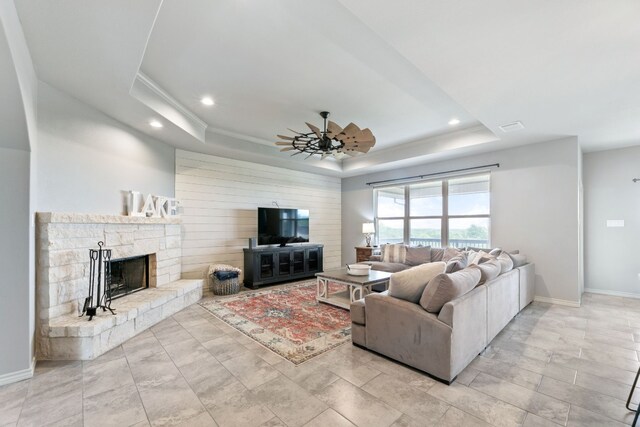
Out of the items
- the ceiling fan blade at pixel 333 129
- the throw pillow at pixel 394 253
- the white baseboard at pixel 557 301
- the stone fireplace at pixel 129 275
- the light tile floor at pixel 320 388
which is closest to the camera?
the light tile floor at pixel 320 388

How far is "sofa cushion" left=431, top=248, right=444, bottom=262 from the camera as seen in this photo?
17.8 ft

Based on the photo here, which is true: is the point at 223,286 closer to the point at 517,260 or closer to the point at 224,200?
the point at 224,200

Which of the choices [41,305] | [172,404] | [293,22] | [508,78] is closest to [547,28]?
[508,78]

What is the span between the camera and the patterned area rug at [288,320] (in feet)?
9.71

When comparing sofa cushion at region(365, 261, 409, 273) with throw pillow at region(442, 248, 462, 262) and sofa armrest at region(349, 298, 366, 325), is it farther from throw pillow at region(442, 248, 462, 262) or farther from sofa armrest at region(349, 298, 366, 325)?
sofa armrest at region(349, 298, 366, 325)

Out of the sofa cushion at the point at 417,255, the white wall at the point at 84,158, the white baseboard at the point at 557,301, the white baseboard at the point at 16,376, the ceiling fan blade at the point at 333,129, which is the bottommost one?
the white baseboard at the point at 557,301

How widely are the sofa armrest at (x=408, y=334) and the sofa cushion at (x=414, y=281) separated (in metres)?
0.07

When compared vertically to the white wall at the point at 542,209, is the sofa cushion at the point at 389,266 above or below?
below

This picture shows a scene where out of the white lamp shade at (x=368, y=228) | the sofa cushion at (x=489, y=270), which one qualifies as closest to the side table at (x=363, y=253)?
the white lamp shade at (x=368, y=228)

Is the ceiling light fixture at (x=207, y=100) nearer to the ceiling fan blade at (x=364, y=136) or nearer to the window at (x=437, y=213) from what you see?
the ceiling fan blade at (x=364, y=136)

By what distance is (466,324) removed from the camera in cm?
243

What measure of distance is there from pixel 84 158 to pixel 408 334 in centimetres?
390

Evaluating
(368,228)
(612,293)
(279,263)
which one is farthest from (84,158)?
(612,293)

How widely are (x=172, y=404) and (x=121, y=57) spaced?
9.07 feet
